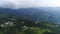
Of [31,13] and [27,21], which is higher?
[31,13]

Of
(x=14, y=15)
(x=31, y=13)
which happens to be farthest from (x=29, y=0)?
(x=14, y=15)

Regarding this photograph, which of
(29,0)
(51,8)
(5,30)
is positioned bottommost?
(5,30)

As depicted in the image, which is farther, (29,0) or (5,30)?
(29,0)

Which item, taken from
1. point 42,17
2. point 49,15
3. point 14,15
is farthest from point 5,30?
point 49,15

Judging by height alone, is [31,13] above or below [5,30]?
above

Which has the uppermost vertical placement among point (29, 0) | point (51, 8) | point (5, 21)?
point (29, 0)

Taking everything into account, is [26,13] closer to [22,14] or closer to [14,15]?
[22,14]

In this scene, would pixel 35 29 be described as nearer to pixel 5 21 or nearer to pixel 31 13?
pixel 31 13

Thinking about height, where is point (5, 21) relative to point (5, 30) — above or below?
above
